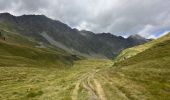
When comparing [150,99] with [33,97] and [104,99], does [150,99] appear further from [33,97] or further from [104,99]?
[33,97]

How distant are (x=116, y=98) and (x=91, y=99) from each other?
327 centimetres

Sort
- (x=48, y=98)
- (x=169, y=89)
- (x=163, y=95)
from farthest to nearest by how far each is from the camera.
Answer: (x=169, y=89) → (x=48, y=98) → (x=163, y=95)

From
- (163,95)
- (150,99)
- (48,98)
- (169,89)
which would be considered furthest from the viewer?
(169,89)

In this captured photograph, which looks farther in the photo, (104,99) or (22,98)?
(22,98)

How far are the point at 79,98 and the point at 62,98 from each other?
2.56m

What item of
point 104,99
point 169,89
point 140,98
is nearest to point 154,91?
point 169,89

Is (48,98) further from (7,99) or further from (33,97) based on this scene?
(7,99)

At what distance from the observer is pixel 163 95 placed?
40156 millimetres

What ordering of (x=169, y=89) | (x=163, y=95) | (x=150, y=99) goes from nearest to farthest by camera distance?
(x=150, y=99) → (x=163, y=95) → (x=169, y=89)

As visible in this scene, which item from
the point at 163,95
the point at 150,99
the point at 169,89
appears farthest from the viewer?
the point at 169,89

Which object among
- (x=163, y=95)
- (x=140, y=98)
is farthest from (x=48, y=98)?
(x=163, y=95)

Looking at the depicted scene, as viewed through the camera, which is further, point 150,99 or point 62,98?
point 62,98

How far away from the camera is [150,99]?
37656 mm

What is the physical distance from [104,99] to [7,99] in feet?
49.4
